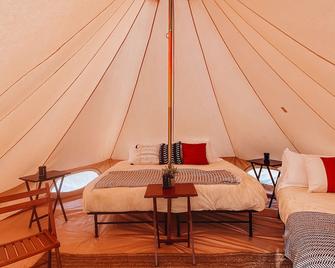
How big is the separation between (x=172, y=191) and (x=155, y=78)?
5.87ft

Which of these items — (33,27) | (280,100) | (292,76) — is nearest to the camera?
(33,27)

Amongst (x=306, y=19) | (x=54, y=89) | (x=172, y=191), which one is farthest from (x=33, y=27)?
(x=172, y=191)

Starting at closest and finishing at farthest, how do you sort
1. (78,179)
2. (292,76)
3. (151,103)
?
(292,76) → (151,103) → (78,179)

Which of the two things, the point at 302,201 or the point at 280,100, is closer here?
the point at 302,201

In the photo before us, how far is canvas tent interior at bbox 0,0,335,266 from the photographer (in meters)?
1.85

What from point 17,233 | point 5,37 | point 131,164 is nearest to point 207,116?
point 131,164

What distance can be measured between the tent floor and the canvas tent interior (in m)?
0.76

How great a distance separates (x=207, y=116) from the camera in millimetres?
4273

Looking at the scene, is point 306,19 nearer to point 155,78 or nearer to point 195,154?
point 155,78

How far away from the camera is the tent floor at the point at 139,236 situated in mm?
2703

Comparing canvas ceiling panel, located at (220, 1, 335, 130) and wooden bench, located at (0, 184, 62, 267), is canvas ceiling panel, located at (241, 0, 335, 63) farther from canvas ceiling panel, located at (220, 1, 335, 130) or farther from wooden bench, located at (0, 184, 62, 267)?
wooden bench, located at (0, 184, 62, 267)

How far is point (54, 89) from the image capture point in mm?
2854

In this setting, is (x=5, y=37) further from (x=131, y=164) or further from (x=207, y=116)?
(x=207, y=116)

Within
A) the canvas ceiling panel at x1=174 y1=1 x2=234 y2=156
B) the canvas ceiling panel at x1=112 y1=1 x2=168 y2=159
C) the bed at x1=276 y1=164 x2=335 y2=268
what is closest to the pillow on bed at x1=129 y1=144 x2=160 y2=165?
the canvas ceiling panel at x1=112 y1=1 x2=168 y2=159
